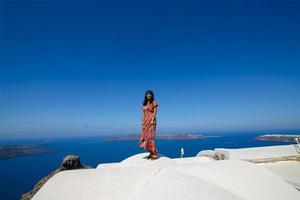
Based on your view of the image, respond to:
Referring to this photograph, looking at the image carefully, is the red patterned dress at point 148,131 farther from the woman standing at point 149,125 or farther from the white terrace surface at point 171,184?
the white terrace surface at point 171,184

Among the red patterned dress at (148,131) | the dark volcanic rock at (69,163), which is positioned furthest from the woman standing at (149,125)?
the dark volcanic rock at (69,163)

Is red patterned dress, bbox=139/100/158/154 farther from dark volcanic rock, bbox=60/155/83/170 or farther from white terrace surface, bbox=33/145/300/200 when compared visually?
dark volcanic rock, bbox=60/155/83/170

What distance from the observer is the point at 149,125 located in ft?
26.5

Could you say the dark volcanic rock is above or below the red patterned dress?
below

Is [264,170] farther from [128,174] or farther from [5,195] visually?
[5,195]

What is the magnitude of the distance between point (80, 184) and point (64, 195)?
19.4 inches

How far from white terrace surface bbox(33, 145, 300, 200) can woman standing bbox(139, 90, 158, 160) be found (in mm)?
735

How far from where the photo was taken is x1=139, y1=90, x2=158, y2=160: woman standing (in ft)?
26.2

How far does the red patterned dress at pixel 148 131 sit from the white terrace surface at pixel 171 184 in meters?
0.73

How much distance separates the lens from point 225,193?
5.75 meters

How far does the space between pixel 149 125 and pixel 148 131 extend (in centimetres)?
20

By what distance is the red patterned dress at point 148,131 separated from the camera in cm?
798

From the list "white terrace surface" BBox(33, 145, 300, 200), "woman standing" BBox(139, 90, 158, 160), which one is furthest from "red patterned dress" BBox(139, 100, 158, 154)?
"white terrace surface" BBox(33, 145, 300, 200)

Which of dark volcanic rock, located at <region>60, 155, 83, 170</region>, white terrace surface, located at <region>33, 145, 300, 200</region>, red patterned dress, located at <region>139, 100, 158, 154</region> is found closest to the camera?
white terrace surface, located at <region>33, 145, 300, 200</region>
